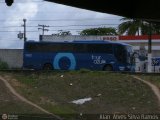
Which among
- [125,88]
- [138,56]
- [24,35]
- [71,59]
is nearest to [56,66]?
[71,59]

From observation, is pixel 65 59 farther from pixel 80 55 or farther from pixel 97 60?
pixel 97 60

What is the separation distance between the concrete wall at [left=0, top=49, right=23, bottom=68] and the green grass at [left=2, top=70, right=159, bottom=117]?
2015 inches

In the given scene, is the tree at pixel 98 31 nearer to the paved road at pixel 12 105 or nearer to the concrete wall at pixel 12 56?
the concrete wall at pixel 12 56

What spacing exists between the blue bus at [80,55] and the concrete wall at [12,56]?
27915mm

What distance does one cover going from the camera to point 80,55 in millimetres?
56000

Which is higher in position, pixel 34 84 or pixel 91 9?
pixel 91 9

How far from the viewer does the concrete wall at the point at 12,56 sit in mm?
85125

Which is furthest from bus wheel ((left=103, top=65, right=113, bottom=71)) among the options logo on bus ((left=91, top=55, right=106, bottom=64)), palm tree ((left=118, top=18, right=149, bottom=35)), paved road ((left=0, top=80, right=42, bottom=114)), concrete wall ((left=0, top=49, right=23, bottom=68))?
concrete wall ((left=0, top=49, right=23, bottom=68))

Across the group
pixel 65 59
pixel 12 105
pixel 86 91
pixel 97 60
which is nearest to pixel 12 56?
pixel 65 59

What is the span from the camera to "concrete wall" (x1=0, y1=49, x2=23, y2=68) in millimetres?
85125

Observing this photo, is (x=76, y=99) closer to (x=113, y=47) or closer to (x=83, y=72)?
(x=83, y=72)

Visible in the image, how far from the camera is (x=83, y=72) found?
110ft

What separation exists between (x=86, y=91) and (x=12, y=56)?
198 feet

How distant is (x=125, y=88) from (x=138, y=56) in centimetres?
3575
